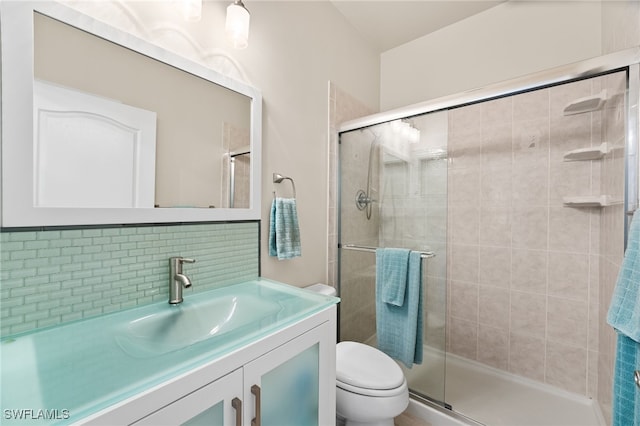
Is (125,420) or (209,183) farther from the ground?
(209,183)

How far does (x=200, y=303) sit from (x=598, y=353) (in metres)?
2.29

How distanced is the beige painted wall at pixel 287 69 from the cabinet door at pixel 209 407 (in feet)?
2.57

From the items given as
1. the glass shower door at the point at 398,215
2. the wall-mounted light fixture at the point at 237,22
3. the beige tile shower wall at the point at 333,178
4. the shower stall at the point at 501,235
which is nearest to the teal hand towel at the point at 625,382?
the shower stall at the point at 501,235

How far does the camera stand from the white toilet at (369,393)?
1238mm

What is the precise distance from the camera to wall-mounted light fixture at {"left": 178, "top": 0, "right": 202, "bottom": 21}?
42.6 inches

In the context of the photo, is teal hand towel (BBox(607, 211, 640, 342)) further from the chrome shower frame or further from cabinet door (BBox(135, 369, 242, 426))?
cabinet door (BBox(135, 369, 242, 426))

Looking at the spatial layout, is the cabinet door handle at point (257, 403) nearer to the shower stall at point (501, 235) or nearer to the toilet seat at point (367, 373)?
the toilet seat at point (367, 373)

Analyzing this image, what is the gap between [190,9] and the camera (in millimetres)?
1086

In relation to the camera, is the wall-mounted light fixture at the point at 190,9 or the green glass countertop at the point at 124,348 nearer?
the green glass countertop at the point at 124,348

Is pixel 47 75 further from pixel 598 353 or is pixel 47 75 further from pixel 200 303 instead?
pixel 598 353

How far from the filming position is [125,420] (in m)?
0.54

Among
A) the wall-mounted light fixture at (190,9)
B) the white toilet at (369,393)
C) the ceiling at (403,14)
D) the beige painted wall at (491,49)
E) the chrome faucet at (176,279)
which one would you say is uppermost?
the ceiling at (403,14)

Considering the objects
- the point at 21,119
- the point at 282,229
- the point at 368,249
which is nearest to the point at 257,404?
the point at 282,229

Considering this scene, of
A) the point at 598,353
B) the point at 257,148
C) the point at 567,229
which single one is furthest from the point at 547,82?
the point at 598,353
